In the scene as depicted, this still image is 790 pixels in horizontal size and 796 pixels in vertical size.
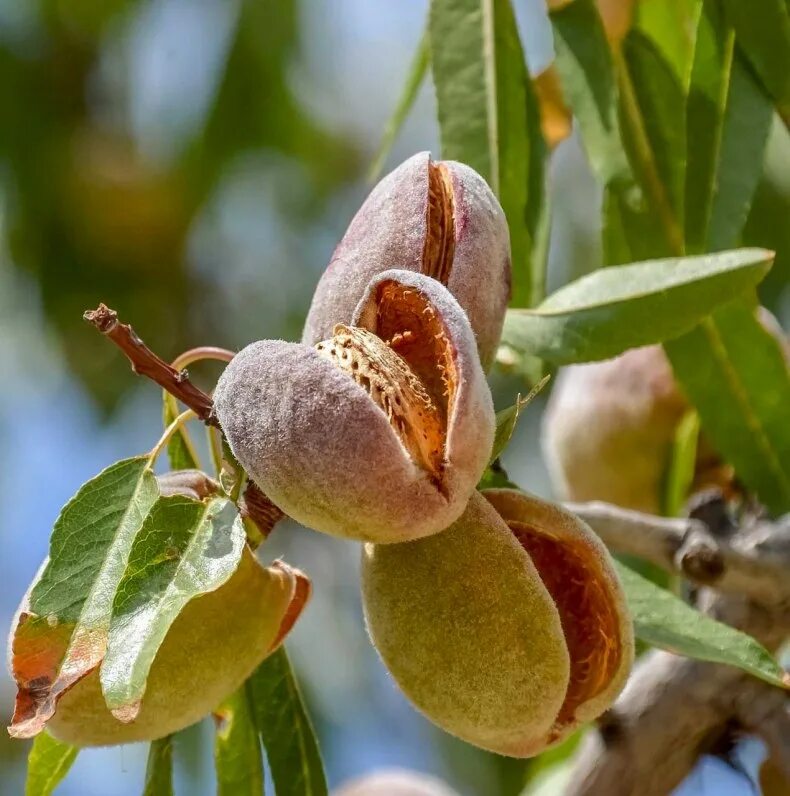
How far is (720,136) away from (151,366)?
66 cm

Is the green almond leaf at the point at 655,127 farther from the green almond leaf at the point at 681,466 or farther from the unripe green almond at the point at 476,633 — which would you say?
the unripe green almond at the point at 476,633

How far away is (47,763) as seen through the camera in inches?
44.0

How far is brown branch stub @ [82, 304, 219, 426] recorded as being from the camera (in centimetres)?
98

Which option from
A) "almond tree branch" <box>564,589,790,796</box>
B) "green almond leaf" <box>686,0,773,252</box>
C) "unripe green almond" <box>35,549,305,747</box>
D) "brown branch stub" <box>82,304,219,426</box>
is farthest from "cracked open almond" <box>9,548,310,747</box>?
"green almond leaf" <box>686,0,773,252</box>

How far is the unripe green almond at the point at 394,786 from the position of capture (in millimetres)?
1818

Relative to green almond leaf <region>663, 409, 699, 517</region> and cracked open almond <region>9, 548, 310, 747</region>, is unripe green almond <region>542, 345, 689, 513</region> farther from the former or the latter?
cracked open almond <region>9, 548, 310, 747</region>

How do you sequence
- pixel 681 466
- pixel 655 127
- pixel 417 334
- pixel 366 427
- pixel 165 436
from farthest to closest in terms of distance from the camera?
pixel 681 466
pixel 655 127
pixel 165 436
pixel 417 334
pixel 366 427

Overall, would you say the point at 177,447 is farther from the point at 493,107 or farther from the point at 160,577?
the point at 493,107

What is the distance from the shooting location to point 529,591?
92 cm

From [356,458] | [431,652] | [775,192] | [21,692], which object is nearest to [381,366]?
[356,458]

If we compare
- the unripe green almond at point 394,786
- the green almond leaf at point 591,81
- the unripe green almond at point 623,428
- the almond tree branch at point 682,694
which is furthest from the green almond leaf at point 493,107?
the unripe green almond at point 394,786

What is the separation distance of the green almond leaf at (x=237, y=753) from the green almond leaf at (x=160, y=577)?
310 millimetres

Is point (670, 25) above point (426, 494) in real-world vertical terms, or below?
below

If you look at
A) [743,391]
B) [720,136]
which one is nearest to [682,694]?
[743,391]
